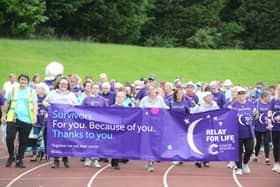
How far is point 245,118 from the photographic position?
12.3m

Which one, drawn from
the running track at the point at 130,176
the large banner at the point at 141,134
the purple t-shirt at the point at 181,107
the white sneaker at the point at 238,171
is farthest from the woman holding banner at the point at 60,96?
the white sneaker at the point at 238,171

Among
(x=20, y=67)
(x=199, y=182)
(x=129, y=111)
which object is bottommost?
(x=199, y=182)

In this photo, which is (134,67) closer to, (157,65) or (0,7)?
(157,65)

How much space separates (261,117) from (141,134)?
10.5 ft

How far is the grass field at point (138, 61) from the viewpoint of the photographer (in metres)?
34.2

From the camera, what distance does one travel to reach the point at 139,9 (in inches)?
2058

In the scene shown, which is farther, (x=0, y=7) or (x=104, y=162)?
(x=0, y=7)

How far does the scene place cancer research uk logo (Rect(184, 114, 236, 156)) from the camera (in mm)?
12250

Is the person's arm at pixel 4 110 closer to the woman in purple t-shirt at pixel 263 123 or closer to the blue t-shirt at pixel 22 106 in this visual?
the blue t-shirt at pixel 22 106

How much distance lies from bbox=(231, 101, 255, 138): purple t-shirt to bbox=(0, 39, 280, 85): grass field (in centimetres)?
2038

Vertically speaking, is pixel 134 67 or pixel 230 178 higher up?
pixel 134 67

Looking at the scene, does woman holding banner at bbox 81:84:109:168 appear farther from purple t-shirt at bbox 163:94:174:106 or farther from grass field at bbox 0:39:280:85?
grass field at bbox 0:39:280:85

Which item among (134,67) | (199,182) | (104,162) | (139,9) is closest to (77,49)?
(134,67)

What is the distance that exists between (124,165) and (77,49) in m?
25.6
